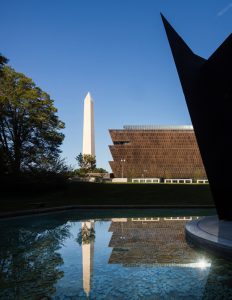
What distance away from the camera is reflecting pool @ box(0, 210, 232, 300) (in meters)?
5.46

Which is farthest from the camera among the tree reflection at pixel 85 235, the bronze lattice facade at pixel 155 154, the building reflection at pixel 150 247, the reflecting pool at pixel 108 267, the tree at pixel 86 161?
the bronze lattice facade at pixel 155 154

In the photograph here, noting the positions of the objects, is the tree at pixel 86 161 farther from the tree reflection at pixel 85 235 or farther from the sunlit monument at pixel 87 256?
the sunlit monument at pixel 87 256

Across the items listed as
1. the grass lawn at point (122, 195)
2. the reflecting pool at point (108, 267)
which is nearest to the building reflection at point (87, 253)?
the reflecting pool at point (108, 267)

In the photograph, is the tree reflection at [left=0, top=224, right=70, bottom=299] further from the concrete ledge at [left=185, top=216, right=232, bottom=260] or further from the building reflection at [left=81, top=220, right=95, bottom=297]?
the concrete ledge at [left=185, top=216, right=232, bottom=260]

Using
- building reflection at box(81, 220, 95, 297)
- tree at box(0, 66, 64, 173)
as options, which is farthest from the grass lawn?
building reflection at box(81, 220, 95, 297)

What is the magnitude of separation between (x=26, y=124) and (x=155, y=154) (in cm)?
5590

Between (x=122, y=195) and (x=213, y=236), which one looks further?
(x=122, y=195)

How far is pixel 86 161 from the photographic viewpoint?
7850 centimetres

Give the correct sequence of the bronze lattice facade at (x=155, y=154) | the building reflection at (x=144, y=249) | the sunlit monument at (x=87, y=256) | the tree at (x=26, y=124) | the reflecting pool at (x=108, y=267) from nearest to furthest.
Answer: the reflecting pool at (x=108, y=267) < the sunlit monument at (x=87, y=256) < the building reflection at (x=144, y=249) < the tree at (x=26, y=124) < the bronze lattice facade at (x=155, y=154)

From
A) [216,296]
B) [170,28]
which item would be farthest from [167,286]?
[170,28]

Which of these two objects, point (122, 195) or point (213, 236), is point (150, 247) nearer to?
point (213, 236)

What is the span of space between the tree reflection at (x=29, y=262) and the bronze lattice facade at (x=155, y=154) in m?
74.4

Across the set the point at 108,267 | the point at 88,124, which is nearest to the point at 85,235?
the point at 108,267

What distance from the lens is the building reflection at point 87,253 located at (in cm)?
597
